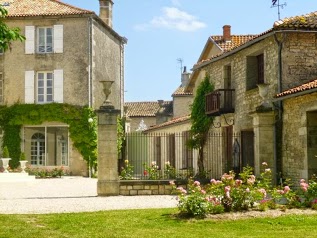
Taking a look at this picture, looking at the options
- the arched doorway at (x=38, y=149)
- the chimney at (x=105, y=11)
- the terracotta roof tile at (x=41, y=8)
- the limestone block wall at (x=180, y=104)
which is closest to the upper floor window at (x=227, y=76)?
the terracotta roof tile at (x=41, y=8)

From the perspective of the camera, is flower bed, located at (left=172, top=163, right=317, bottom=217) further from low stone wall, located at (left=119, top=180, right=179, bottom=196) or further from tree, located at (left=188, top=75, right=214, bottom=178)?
tree, located at (left=188, top=75, right=214, bottom=178)

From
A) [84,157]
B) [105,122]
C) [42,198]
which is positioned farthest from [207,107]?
[84,157]

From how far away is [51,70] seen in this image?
2838cm

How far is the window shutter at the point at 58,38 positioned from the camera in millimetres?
28281

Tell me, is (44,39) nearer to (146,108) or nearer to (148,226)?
(148,226)

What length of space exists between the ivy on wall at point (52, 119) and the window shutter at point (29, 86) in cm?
32

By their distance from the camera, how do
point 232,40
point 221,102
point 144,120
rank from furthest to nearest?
point 144,120 → point 232,40 → point 221,102

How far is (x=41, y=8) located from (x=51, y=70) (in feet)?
10.4

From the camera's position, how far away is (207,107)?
2070cm

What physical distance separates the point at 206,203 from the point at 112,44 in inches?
893

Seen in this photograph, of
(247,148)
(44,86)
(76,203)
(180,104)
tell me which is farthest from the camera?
(180,104)

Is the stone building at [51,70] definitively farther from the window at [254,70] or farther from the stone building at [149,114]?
the stone building at [149,114]

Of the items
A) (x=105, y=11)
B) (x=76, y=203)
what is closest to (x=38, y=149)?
(x=105, y=11)

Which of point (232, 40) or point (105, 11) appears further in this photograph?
point (105, 11)
